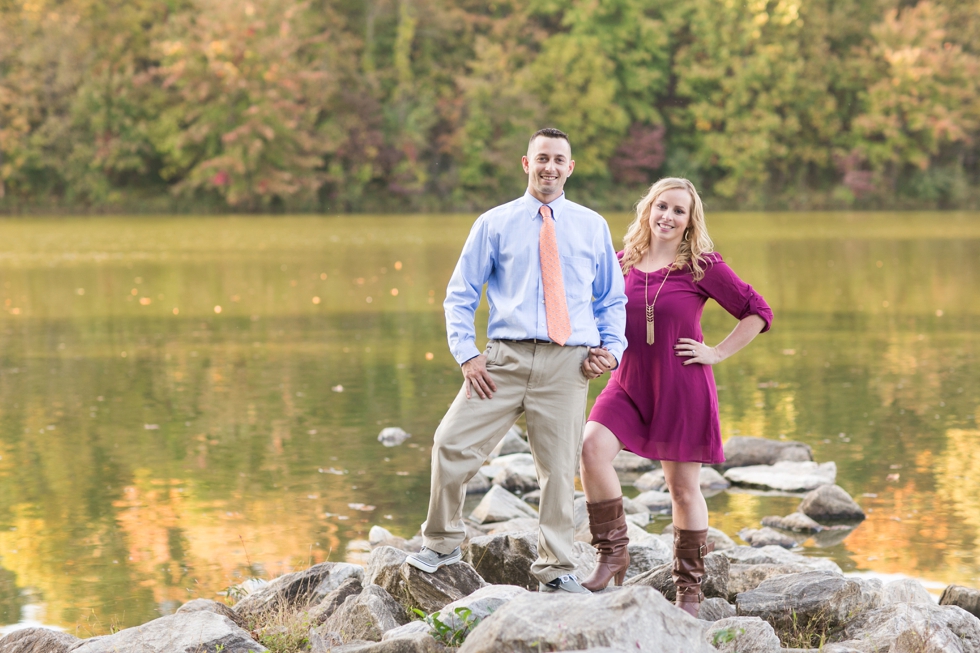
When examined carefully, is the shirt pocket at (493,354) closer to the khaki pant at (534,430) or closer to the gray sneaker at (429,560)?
the khaki pant at (534,430)

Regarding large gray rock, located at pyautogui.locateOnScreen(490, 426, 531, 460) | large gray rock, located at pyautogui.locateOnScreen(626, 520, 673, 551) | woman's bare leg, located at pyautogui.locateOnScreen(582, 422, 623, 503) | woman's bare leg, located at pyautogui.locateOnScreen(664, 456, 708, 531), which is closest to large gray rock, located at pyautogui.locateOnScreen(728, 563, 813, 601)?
large gray rock, located at pyautogui.locateOnScreen(626, 520, 673, 551)

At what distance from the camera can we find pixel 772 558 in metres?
5.58

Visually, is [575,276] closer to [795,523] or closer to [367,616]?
[367,616]

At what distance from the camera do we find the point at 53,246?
29.0 m

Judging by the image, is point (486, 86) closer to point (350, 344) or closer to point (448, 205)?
point (448, 205)

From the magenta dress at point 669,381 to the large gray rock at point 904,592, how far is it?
Result: 89cm

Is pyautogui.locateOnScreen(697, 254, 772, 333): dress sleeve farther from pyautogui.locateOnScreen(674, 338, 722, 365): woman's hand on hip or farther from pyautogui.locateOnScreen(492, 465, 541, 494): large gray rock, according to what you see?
pyautogui.locateOnScreen(492, 465, 541, 494): large gray rock

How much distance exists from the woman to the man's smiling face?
21.3 inches

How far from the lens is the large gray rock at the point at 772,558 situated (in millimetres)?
5426

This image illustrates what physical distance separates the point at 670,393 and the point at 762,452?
3.76 metres

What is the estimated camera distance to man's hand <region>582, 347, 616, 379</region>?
4.26 m

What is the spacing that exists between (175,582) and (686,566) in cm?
267

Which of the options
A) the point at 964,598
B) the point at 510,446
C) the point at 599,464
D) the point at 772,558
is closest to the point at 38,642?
the point at 599,464

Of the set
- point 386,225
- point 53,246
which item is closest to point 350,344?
point 53,246
